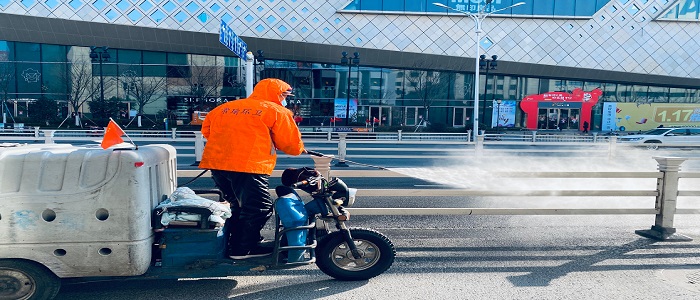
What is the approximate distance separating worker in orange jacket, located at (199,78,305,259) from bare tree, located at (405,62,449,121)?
1445 inches

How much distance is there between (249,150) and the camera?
359 cm

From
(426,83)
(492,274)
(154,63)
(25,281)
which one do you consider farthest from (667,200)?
(154,63)

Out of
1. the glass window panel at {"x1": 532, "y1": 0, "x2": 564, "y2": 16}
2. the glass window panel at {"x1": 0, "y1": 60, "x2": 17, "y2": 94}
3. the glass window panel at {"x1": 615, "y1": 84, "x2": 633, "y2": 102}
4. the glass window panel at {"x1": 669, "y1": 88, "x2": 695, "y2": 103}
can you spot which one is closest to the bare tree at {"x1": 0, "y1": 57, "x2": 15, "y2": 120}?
the glass window panel at {"x1": 0, "y1": 60, "x2": 17, "y2": 94}

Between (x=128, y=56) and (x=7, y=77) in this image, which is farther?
(x=128, y=56)

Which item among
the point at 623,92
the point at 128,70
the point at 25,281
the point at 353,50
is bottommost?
the point at 25,281

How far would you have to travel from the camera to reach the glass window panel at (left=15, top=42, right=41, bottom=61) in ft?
124

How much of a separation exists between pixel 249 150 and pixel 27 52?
43.9 meters

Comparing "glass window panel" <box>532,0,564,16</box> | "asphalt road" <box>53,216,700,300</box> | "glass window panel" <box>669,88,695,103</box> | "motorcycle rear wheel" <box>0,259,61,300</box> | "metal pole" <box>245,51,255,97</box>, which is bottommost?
"asphalt road" <box>53,216,700,300</box>

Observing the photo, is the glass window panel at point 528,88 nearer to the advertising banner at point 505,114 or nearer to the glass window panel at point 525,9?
the advertising banner at point 505,114

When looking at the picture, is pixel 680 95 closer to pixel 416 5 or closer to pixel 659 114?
pixel 659 114

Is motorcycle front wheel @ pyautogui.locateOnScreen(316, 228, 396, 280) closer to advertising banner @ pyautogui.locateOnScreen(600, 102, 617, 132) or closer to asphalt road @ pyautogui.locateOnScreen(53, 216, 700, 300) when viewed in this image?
asphalt road @ pyautogui.locateOnScreen(53, 216, 700, 300)

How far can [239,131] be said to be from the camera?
361cm

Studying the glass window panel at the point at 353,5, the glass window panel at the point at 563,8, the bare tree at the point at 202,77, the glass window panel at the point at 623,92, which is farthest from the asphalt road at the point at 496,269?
the glass window panel at the point at 623,92

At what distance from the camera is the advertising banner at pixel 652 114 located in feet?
138
